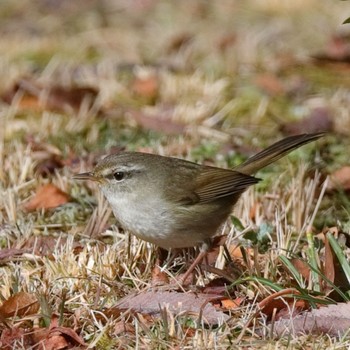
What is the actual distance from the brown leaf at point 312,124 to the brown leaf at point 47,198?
2.01m

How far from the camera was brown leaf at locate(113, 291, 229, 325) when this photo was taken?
411 centimetres

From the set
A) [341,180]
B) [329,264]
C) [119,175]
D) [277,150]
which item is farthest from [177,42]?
[329,264]

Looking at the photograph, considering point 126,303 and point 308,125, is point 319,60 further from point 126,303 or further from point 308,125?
point 126,303

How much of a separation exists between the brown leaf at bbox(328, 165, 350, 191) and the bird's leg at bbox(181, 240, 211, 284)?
1.38 metres

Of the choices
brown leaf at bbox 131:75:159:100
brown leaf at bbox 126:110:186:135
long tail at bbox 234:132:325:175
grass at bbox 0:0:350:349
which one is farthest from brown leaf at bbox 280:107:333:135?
long tail at bbox 234:132:325:175

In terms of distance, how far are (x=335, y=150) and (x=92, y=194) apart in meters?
1.79

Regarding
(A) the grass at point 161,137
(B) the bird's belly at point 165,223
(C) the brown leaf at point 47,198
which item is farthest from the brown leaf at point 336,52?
(B) the bird's belly at point 165,223

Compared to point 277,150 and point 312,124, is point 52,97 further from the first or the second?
point 277,150

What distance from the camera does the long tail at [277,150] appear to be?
5211mm

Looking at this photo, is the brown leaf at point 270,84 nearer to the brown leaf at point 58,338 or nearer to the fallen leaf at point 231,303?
the fallen leaf at point 231,303

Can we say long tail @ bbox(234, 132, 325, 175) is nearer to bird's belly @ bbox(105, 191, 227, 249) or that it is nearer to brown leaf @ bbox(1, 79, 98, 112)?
bird's belly @ bbox(105, 191, 227, 249)

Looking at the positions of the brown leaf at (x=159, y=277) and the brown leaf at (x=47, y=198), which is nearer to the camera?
the brown leaf at (x=159, y=277)

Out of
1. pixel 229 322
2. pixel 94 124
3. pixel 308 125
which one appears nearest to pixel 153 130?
pixel 94 124

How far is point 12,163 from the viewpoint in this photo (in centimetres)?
613
